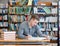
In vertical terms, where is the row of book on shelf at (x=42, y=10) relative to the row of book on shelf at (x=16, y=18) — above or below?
above

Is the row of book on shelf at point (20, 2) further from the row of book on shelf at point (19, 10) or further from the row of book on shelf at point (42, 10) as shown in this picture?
the row of book on shelf at point (42, 10)

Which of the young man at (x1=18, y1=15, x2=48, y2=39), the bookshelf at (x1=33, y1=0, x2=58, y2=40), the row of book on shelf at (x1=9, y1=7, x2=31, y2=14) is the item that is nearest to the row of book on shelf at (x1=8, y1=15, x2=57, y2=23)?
the bookshelf at (x1=33, y1=0, x2=58, y2=40)

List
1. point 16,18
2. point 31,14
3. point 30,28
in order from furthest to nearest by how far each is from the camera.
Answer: point 16,18 → point 31,14 → point 30,28

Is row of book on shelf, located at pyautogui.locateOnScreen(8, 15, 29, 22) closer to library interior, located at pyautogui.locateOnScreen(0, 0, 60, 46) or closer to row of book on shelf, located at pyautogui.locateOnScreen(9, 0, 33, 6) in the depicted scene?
library interior, located at pyautogui.locateOnScreen(0, 0, 60, 46)

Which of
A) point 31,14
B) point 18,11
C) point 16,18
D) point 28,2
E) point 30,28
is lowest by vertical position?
point 30,28

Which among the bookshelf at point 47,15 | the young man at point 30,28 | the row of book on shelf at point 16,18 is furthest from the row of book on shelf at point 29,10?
the young man at point 30,28

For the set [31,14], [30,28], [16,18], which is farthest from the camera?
[16,18]

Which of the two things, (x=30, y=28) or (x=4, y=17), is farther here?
(x=4, y=17)

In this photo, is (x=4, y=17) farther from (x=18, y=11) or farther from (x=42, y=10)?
(x=42, y=10)

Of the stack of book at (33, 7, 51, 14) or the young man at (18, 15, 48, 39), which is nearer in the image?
the young man at (18, 15, 48, 39)

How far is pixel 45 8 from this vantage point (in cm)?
570

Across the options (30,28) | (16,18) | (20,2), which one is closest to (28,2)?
(20,2)

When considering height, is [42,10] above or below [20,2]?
below

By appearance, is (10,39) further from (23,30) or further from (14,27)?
(14,27)
